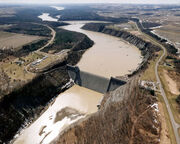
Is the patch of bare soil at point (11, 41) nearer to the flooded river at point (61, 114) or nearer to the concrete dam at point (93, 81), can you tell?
the concrete dam at point (93, 81)

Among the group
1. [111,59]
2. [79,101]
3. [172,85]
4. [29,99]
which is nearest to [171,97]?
[172,85]

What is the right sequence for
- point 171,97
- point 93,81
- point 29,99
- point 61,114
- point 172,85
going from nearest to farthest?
point 171,97 < point 61,114 < point 172,85 < point 29,99 < point 93,81

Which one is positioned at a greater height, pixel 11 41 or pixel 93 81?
pixel 93 81

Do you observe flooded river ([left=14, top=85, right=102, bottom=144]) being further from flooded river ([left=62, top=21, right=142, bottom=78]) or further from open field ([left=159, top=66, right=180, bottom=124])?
open field ([left=159, top=66, right=180, bottom=124])

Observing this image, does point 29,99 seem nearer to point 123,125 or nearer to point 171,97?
point 123,125

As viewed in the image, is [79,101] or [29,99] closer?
[29,99]

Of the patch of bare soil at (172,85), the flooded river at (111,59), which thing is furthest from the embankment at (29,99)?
the patch of bare soil at (172,85)

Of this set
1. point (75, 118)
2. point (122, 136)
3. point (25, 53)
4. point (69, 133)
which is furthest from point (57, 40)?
point (122, 136)

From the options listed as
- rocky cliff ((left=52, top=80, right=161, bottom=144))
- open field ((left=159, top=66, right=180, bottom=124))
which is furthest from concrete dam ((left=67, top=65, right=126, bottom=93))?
open field ((left=159, top=66, right=180, bottom=124))
